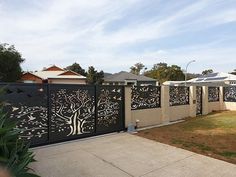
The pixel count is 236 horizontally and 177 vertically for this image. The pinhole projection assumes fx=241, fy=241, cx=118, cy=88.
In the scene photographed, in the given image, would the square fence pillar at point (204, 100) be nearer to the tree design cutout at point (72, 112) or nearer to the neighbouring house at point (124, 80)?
the tree design cutout at point (72, 112)

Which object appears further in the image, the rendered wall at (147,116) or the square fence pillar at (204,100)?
the square fence pillar at (204,100)

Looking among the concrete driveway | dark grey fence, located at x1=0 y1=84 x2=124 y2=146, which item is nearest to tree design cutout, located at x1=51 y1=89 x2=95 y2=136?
dark grey fence, located at x1=0 y1=84 x2=124 y2=146

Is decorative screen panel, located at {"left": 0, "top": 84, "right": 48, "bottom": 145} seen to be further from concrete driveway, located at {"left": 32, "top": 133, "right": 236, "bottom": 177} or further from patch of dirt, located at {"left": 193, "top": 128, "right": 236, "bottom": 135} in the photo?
patch of dirt, located at {"left": 193, "top": 128, "right": 236, "bottom": 135}

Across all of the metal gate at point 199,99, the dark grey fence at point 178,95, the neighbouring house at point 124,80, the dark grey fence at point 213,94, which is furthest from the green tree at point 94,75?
the dark grey fence at point 178,95

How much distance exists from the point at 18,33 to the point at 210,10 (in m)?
12.0

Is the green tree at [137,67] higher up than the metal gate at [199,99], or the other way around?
the green tree at [137,67]

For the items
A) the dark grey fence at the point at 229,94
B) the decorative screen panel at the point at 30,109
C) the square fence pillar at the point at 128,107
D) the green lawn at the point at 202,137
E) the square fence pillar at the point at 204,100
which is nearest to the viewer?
the decorative screen panel at the point at 30,109

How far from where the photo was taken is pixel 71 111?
7.22 meters

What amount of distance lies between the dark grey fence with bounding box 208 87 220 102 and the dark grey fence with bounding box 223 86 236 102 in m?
0.50

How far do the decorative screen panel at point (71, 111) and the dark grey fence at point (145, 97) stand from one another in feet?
6.70

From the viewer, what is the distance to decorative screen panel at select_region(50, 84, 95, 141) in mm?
6844

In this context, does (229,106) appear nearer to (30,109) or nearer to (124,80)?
(30,109)

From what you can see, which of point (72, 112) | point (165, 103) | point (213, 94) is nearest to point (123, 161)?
point (72, 112)

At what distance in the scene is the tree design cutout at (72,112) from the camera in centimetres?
687
